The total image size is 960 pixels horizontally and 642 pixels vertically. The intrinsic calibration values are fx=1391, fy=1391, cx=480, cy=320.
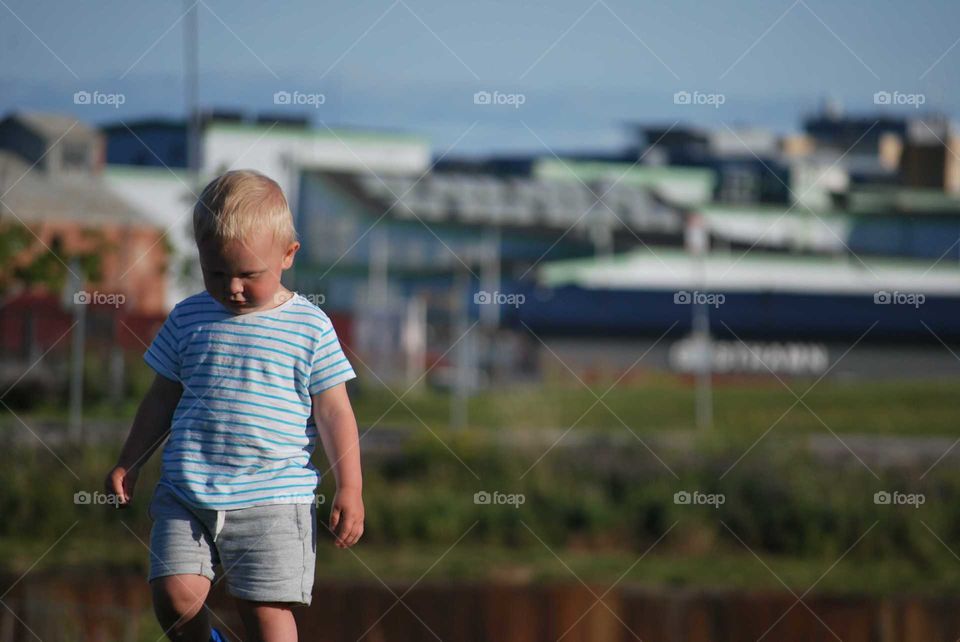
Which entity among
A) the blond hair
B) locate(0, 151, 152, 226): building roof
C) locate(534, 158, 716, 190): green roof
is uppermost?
locate(534, 158, 716, 190): green roof

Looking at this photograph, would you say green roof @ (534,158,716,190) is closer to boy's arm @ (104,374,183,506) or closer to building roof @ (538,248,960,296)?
building roof @ (538,248,960,296)

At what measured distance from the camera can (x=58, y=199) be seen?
10773mm

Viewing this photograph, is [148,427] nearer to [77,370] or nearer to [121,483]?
[121,483]

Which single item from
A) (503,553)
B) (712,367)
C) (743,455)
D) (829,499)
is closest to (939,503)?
(829,499)

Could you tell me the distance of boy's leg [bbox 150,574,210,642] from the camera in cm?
267

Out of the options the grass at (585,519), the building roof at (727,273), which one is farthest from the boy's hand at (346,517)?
the building roof at (727,273)

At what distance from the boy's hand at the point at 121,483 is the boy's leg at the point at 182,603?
7.3 inches

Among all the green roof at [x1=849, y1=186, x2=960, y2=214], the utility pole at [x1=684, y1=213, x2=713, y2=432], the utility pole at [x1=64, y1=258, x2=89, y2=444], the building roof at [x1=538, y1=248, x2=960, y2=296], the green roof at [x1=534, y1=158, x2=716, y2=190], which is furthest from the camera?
the building roof at [x1=538, y1=248, x2=960, y2=296]

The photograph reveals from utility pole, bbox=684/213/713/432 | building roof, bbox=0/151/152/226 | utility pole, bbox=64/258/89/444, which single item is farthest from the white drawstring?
utility pole, bbox=684/213/713/432

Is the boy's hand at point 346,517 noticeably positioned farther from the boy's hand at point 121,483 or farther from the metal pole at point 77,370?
the metal pole at point 77,370

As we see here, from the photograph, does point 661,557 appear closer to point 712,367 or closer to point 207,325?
point 207,325

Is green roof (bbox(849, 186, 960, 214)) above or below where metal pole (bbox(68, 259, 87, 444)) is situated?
above

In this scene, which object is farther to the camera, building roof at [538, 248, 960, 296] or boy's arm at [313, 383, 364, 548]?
building roof at [538, 248, 960, 296]

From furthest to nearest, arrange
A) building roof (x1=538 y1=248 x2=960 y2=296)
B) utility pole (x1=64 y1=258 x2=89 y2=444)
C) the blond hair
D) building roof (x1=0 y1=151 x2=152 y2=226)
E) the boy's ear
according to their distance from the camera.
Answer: building roof (x1=538 y1=248 x2=960 y2=296), utility pole (x1=64 y1=258 x2=89 y2=444), building roof (x1=0 y1=151 x2=152 y2=226), the boy's ear, the blond hair
